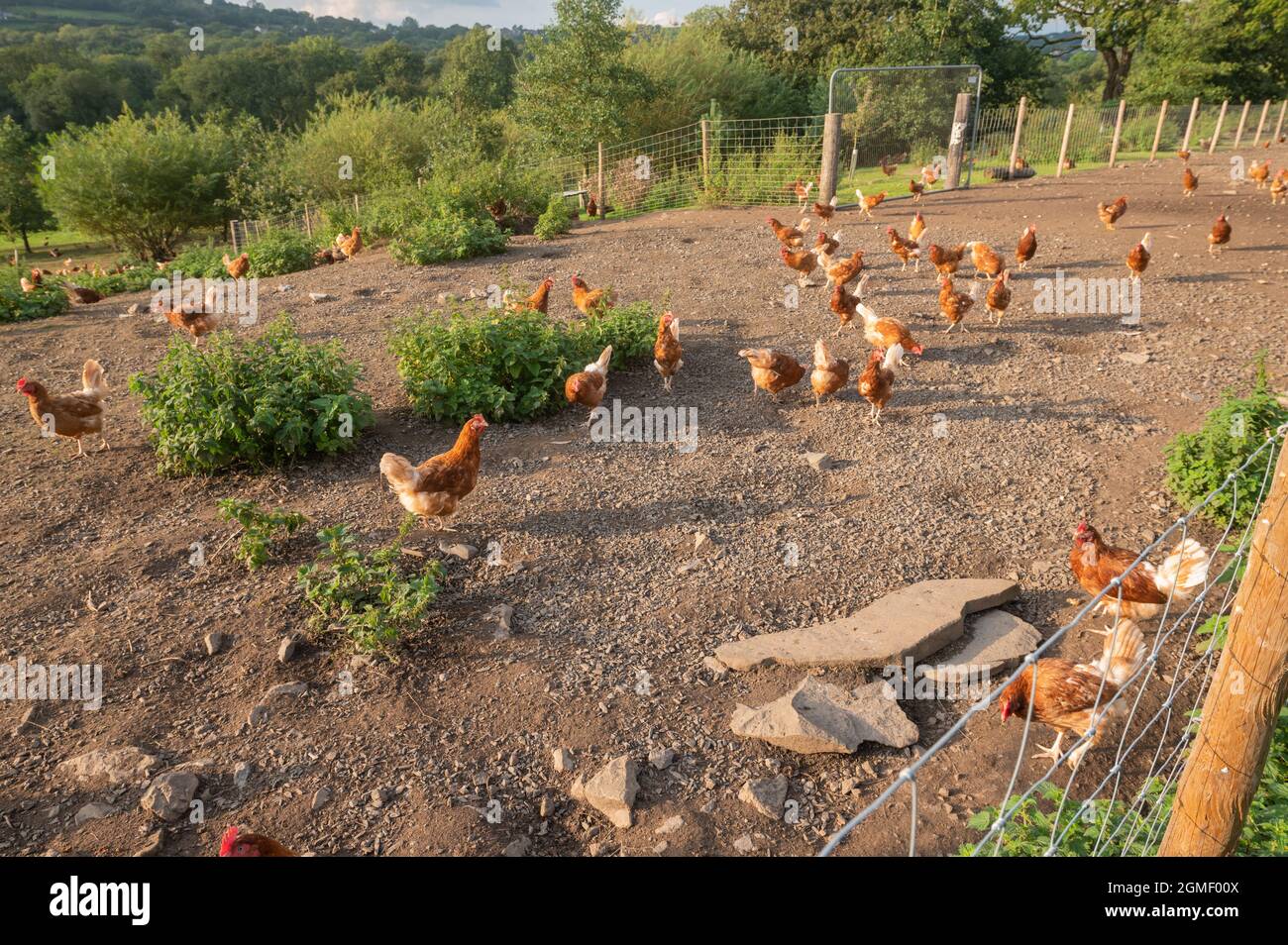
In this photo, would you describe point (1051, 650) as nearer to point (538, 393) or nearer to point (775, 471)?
point (775, 471)

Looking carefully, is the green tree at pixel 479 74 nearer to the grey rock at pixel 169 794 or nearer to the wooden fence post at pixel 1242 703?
the grey rock at pixel 169 794

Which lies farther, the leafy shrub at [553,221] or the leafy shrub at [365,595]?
the leafy shrub at [553,221]

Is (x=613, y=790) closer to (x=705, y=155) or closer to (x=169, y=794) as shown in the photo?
(x=169, y=794)

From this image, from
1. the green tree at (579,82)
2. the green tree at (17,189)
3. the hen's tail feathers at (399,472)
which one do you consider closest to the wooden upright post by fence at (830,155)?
the green tree at (579,82)

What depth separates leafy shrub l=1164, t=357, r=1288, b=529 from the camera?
489 centimetres

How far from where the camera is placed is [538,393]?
7137mm

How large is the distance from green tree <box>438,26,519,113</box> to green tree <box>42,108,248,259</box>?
15523 mm

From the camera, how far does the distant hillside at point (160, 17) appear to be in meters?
75.9

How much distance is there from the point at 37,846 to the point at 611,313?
6.55 m

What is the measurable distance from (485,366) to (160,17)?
105 m

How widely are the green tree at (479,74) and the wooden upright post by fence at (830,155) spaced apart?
24.4m

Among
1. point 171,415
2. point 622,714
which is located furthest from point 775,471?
point 171,415

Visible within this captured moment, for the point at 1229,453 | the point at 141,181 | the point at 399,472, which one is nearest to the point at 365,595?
the point at 399,472

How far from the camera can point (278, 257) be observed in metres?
14.2
